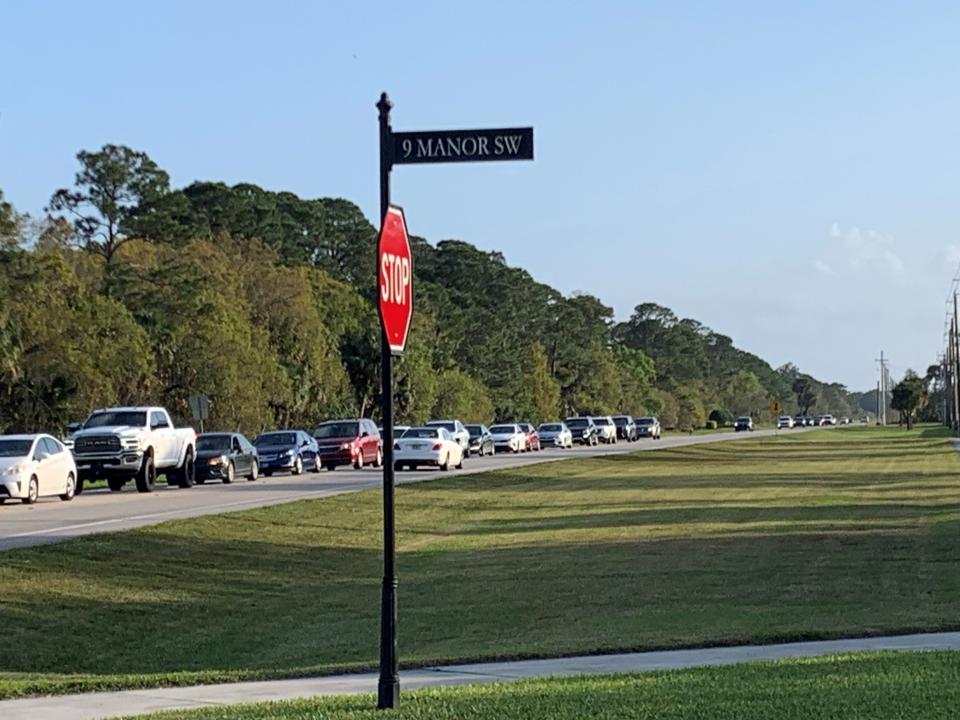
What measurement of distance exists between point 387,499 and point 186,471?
1340 inches

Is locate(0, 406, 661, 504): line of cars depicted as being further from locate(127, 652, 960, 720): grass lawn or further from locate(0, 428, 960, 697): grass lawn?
locate(127, 652, 960, 720): grass lawn

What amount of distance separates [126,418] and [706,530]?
1733 cm

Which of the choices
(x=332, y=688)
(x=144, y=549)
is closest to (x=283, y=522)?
(x=144, y=549)

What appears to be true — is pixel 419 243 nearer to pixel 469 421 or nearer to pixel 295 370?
pixel 469 421

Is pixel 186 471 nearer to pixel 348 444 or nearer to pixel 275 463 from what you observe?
pixel 275 463

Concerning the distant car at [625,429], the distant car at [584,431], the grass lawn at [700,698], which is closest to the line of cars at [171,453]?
the grass lawn at [700,698]

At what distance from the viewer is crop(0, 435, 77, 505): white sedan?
34.9 metres

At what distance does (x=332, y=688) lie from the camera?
12789 millimetres

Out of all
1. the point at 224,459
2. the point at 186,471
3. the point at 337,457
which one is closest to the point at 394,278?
the point at 186,471

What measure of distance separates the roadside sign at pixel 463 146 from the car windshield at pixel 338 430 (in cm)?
4717

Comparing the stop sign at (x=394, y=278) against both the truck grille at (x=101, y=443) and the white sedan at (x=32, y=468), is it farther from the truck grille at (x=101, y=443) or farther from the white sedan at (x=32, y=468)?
the truck grille at (x=101, y=443)

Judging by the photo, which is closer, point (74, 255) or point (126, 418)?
point (126, 418)

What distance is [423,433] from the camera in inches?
2185

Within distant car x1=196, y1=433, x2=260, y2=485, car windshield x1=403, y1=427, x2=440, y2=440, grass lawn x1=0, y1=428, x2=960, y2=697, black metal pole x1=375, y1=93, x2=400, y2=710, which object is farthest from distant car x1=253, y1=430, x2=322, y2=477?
black metal pole x1=375, y1=93, x2=400, y2=710
